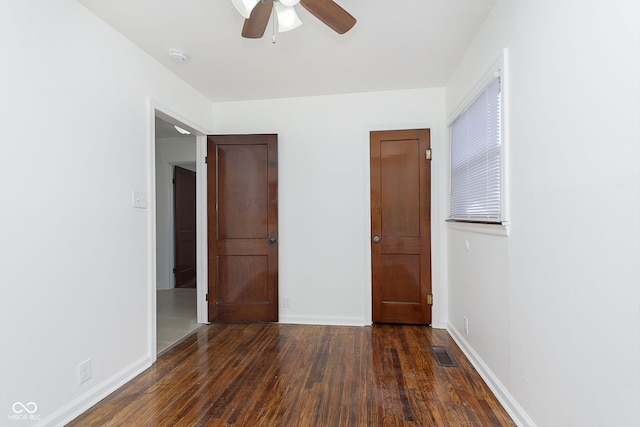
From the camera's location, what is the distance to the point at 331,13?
1.67 metres

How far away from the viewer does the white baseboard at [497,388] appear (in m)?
1.73

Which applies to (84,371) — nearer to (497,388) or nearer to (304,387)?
(304,387)

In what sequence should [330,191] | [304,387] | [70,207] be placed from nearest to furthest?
[70,207] < [304,387] < [330,191]

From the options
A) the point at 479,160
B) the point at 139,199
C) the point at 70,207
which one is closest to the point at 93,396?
the point at 70,207

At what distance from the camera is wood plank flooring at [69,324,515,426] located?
1851mm

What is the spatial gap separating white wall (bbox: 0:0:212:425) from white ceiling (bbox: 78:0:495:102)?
338mm

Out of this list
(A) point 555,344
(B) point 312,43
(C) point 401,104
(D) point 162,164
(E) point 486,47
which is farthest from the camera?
(D) point 162,164

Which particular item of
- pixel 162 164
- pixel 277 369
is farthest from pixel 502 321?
pixel 162 164

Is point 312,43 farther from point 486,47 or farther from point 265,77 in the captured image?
point 486,47

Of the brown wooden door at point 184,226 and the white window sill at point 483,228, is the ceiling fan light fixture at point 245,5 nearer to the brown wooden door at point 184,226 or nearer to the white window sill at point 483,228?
the white window sill at point 483,228

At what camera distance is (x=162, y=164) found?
17.5ft

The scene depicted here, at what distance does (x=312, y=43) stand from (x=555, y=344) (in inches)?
95.0

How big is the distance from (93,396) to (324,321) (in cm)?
208

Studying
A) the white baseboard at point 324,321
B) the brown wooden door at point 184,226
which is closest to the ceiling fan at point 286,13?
the white baseboard at point 324,321
